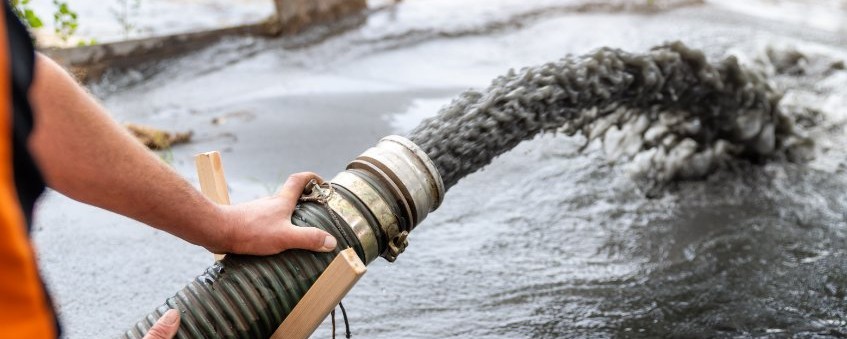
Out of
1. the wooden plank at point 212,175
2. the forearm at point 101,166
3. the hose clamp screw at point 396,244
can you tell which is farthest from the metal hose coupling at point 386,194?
the forearm at point 101,166

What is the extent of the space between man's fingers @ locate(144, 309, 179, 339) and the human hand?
0.20 m

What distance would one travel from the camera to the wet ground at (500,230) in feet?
10.9

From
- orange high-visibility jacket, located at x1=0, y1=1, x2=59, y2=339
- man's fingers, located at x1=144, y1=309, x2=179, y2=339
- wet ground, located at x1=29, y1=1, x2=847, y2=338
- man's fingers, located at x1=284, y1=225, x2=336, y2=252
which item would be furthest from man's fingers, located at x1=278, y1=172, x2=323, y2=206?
orange high-visibility jacket, located at x1=0, y1=1, x2=59, y2=339

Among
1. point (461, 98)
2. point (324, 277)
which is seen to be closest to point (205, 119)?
point (461, 98)

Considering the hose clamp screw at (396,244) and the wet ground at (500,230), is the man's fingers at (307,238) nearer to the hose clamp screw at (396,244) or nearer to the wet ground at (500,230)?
the hose clamp screw at (396,244)

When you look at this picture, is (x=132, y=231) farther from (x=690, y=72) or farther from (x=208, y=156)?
(x=690, y=72)

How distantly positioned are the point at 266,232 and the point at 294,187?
0.22m

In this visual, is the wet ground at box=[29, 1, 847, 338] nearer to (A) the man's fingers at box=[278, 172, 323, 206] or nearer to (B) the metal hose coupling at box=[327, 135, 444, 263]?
(B) the metal hose coupling at box=[327, 135, 444, 263]

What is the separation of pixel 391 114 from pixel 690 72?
210cm

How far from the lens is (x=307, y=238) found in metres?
2.23

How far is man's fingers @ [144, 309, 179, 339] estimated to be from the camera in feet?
7.06

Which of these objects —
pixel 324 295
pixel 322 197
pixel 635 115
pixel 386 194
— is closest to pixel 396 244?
pixel 386 194

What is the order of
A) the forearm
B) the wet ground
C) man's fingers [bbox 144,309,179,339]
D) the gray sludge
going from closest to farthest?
the forearm < man's fingers [bbox 144,309,179,339] < the gray sludge < the wet ground

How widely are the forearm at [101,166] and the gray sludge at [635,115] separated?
109 centimetres
